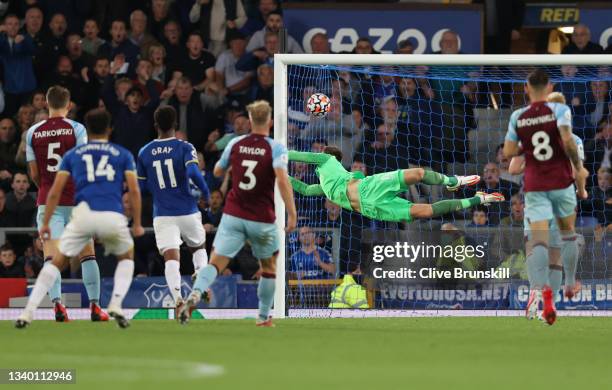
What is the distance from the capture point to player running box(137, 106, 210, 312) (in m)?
12.4

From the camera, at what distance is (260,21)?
20188mm

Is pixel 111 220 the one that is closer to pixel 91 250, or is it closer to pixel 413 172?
pixel 91 250

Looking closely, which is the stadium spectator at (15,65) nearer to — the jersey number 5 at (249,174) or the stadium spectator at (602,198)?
the stadium spectator at (602,198)

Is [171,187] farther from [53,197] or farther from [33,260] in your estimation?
[33,260]

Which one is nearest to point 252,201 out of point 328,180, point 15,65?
point 328,180

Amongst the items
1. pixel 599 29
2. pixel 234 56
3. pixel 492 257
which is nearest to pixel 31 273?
pixel 234 56

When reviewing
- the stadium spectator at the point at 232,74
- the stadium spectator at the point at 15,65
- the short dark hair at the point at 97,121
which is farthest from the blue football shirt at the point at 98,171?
the stadium spectator at the point at 15,65

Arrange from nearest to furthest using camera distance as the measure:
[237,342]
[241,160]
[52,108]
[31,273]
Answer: [237,342], [241,160], [52,108], [31,273]

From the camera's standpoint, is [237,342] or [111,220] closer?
[237,342]

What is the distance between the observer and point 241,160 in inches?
439

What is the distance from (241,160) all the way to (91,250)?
6.99 feet

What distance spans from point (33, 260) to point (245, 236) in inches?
267

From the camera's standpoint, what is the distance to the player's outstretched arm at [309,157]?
14.9 meters

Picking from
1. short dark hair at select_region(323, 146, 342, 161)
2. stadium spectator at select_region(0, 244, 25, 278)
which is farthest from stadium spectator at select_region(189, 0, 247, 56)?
stadium spectator at select_region(0, 244, 25, 278)
